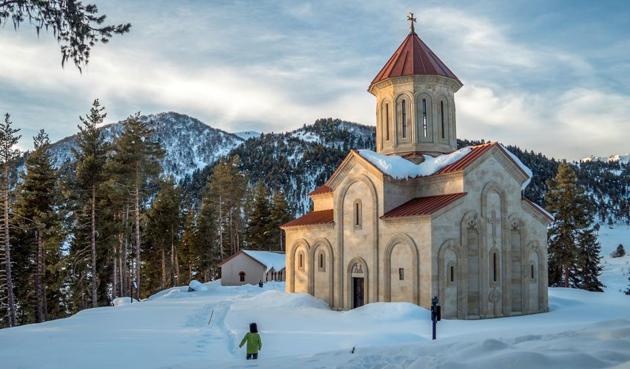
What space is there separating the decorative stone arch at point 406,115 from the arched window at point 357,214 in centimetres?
448

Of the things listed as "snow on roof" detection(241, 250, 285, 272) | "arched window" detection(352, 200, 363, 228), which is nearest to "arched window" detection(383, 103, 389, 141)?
"arched window" detection(352, 200, 363, 228)

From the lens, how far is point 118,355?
41.5 ft

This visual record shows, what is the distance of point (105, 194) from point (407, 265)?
65.9 ft

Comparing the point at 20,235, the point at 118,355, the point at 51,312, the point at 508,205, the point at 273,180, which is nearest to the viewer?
the point at 118,355

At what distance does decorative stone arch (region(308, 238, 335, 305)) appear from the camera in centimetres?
2616

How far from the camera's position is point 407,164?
25453 millimetres

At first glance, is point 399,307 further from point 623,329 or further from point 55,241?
point 55,241

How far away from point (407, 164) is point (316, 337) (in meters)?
11.6

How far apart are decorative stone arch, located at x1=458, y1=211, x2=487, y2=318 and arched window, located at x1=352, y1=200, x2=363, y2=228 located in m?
4.98

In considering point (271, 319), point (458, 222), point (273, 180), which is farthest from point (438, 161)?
point (273, 180)

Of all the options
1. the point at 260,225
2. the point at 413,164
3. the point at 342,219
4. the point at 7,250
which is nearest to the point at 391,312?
the point at 342,219

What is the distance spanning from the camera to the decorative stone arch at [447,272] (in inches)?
857

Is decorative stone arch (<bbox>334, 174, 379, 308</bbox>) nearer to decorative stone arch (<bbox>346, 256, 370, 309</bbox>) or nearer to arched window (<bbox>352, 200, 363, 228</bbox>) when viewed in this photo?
decorative stone arch (<bbox>346, 256, 370, 309</bbox>)

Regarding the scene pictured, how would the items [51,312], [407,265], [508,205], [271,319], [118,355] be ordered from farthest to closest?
[51,312] → [508,205] → [407,265] → [271,319] → [118,355]
